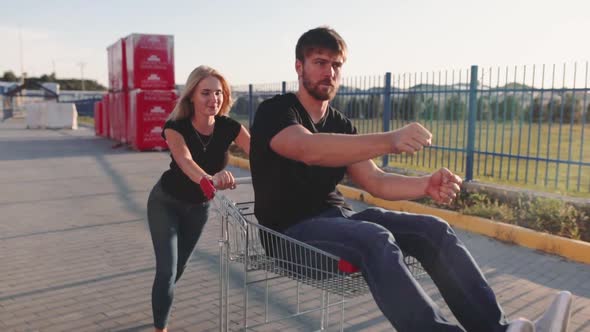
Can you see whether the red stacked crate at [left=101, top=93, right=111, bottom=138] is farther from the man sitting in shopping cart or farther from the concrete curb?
the man sitting in shopping cart

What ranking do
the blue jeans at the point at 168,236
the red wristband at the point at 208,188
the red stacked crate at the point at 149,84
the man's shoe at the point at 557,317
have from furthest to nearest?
1. the red stacked crate at the point at 149,84
2. the blue jeans at the point at 168,236
3. the red wristband at the point at 208,188
4. the man's shoe at the point at 557,317

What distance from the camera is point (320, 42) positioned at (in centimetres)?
268

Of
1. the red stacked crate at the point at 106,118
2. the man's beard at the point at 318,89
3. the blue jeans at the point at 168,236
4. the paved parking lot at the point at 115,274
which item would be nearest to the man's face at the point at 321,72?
the man's beard at the point at 318,89

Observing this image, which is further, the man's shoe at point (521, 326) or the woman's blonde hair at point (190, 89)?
the woman's blonde hair at point (190, 89)

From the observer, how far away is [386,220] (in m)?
2.75

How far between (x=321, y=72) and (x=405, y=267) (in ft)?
3.44

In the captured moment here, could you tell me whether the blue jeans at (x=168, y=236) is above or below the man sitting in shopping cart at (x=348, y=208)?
below

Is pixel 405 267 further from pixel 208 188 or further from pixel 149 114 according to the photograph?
pixel 149 114

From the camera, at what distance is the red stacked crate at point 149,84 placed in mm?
16188

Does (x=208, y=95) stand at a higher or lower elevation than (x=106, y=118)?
higher

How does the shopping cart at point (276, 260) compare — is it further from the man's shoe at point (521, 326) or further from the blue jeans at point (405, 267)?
the man's shoe at point (521, 326)

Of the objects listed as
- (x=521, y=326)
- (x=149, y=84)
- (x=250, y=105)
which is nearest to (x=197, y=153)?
(x=521, y=326)

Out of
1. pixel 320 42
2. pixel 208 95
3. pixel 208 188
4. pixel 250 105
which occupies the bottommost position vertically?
pixel 208 188

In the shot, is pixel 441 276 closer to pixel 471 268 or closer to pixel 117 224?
pixel 471 268
